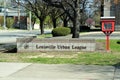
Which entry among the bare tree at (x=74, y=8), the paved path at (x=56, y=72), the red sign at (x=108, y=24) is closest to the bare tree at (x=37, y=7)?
the bare tree at (x=74, y=8)

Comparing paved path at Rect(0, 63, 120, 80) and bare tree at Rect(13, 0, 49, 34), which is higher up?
bare tree at Rect(13, 0, 49, 34)

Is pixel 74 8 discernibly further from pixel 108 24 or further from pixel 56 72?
pixel 56 72

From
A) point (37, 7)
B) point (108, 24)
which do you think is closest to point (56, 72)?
point (108, 24)

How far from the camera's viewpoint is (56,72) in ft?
37.4

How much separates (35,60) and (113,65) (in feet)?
11.2

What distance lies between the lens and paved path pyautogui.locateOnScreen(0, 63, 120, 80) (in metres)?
10.4

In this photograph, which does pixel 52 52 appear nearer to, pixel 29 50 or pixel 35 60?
pixel 29 50

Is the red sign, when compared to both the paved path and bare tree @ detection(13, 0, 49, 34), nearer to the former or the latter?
the paved path

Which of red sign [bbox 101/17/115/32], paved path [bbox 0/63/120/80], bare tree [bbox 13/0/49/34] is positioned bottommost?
paved path [bbox 0/63/120/80]

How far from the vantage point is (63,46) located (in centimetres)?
1814

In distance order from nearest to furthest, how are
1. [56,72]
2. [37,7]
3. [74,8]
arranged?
[56,72] < [74,8] < [37,7]

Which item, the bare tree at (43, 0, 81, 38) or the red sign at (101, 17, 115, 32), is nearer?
the red sign at (101, 17, 115, 32)

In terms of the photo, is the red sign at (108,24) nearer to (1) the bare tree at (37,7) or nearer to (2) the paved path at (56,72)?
(2) the paved path at (56,72)

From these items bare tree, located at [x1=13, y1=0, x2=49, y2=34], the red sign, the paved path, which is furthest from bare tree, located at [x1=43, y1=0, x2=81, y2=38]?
bare tree, located at [x1=13, y1=0, x2=49, y2=34]
